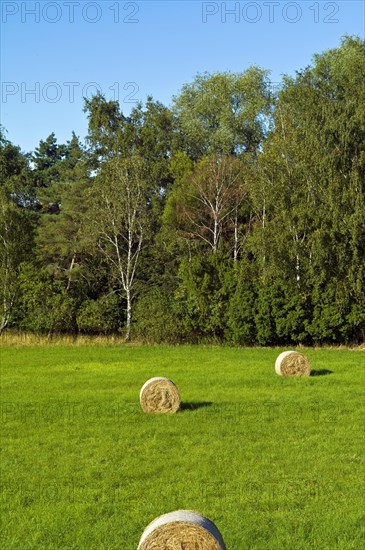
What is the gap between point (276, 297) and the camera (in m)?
37.2

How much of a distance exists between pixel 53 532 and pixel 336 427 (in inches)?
334

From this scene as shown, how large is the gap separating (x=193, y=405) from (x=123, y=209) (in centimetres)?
2285

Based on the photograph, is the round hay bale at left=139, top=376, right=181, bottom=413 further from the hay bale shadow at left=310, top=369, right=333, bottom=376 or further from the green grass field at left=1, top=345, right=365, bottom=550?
the hay bale shadow at left=310, top=369, right=333, bottom=376

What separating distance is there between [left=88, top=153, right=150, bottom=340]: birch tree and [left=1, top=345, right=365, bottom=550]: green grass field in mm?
15881

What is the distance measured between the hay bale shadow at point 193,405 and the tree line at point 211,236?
1744cm

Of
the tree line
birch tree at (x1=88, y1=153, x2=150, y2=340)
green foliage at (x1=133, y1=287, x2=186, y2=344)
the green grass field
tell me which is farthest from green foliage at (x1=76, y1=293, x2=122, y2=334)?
the green grass field

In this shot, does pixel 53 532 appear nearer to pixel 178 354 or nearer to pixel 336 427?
pixel 336 427

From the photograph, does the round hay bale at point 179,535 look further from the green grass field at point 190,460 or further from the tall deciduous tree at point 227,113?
the tall deciduous tree at point 227,113

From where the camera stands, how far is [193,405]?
19500 mm

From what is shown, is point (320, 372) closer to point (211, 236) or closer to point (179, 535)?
point (179, 535)

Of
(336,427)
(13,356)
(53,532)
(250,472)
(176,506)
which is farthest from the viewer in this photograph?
(13,356)

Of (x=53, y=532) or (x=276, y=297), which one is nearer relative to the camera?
(x=53, y=532)

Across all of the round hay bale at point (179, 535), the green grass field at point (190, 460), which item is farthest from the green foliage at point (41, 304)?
the round hay bale at point (179, 535)

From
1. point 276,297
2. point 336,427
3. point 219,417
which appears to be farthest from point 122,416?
point 276,297
